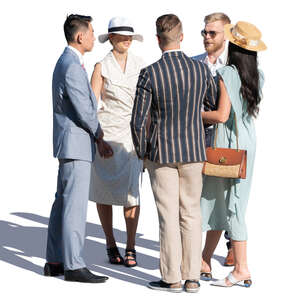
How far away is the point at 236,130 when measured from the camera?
8.13m

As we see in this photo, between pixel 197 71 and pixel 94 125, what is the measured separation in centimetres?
111

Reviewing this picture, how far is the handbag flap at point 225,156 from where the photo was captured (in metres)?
8.05

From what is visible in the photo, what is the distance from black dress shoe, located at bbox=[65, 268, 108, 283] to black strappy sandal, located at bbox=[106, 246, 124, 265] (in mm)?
805

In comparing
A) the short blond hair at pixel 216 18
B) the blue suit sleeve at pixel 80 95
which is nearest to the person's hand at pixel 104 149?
the blue suit sleeve at pixel 80 95

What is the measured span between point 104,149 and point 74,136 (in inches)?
14.2

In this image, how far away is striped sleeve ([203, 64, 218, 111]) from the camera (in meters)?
7.92

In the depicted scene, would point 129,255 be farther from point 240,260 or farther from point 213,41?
point 213,41

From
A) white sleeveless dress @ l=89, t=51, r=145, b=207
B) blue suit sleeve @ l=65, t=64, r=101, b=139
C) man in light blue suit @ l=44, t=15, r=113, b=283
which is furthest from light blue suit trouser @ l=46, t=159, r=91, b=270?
white sleeveless dress @ l=89, t=51, r=145, b=207

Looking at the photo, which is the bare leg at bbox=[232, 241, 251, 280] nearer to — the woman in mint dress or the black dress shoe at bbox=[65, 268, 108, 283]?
the woman in mint dress

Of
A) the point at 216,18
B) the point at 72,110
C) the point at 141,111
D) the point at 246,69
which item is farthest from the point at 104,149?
the point at 216,18

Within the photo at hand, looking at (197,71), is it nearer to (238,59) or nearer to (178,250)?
(238,59)

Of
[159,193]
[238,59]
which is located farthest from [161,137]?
[238,59]

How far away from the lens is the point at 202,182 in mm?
8266

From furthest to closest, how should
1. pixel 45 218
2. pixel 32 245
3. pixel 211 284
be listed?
pixel 45 218 < pixel 32 245 < pixel 211 284
